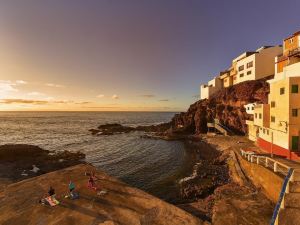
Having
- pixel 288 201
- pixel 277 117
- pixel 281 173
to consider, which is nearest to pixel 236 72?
pixel 277 117

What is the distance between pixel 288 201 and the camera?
11211mm

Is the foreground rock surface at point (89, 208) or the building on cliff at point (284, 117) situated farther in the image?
the building on cliff at point (284, 117)

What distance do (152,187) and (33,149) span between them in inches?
1272

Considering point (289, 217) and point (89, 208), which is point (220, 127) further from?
point (89, 208)

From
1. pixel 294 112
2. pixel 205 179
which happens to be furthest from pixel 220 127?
pixel 294 112

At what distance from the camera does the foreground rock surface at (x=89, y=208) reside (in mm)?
10930

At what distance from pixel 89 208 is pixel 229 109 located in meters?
54.3

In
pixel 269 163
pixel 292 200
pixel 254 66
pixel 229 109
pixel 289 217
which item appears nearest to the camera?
pixel 289 217

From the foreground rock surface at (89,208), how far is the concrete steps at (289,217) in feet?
15.4

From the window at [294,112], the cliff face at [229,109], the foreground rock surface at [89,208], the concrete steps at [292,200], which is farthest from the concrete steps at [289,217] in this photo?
the cliff face at [229,109]

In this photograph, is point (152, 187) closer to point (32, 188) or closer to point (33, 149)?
point (32, 188)

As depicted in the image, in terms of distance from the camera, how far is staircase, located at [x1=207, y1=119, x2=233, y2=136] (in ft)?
170

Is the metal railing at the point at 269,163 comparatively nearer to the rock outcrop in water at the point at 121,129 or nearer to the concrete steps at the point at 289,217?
the concrete steps at the point at 289,217

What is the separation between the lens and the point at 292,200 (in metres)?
11.3
